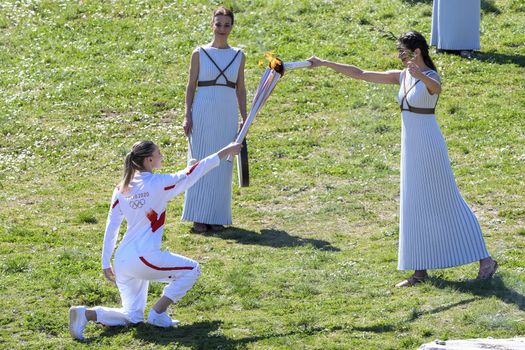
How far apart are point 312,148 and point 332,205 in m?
2.19

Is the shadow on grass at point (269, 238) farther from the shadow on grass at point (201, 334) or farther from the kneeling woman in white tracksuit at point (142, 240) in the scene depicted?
the kneeling woman in white tracksuit at point (142, 240)

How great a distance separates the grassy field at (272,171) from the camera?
8.57 m

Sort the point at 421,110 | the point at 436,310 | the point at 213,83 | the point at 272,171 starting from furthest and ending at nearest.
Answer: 1. the point at 272,171
2. the point at 213,83
3. the point at 421,110
4. the point at 436,310

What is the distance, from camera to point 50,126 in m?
15.6

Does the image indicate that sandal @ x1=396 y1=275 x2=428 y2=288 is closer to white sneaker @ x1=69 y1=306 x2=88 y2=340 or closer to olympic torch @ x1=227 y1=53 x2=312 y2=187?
olympic torch @ x1=227 y1=53 x2=312 y2=187

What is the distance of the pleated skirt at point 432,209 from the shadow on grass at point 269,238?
1.47 m

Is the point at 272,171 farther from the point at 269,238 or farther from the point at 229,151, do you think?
the point at 229,151

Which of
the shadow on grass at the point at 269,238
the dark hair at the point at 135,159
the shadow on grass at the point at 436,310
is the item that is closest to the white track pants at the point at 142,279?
the dark hair at the point at 135,159

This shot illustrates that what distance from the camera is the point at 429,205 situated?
9297 mm

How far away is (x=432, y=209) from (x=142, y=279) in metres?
2.55

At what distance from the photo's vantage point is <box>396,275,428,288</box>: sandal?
30.5 feet

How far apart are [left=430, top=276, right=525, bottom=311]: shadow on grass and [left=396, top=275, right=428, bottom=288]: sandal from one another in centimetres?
7

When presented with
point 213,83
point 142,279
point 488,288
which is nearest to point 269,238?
point 213,83

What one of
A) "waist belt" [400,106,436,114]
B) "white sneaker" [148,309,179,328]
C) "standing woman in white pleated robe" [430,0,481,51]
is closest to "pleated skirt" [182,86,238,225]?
"waist belt" [400,106,436,114]
